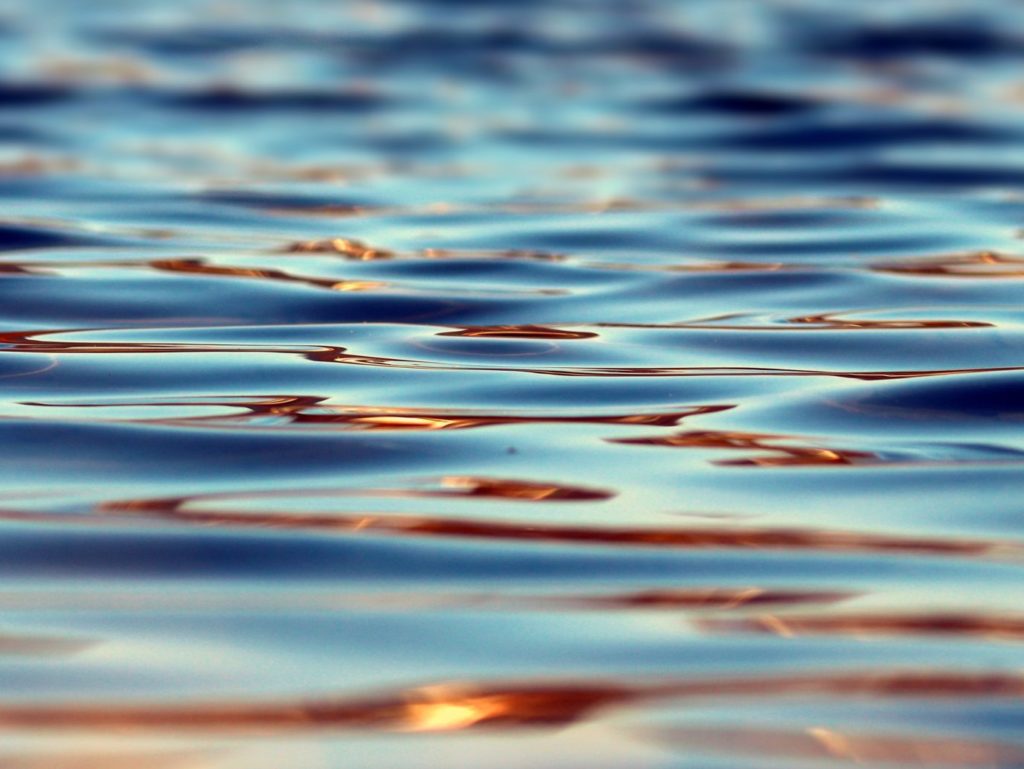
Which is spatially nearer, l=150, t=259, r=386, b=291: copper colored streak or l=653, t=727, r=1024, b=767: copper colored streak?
l=653, t=727, r=1024, b=767: copper colored streak

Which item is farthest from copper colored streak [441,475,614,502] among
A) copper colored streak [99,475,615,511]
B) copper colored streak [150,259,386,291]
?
copper colored streak [150,259,386,291]

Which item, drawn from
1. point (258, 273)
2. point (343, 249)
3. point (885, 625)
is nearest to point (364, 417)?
point (885, 625)

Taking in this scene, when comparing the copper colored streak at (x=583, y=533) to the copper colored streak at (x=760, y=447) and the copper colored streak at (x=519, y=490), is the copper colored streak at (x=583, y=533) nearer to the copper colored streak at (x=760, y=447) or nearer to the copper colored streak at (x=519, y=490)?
the copper colored streak at (x=519, y=490)

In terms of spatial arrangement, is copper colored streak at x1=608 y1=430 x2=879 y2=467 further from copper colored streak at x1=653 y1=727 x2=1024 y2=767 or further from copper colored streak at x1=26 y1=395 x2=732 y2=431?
copper colored streak at x1=653 y1=727 x2=1024 y2=767

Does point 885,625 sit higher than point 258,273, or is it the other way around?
point 258,273

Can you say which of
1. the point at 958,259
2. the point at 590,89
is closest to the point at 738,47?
the point at 590,89

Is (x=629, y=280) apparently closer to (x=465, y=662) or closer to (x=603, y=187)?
(x=603, y=187)

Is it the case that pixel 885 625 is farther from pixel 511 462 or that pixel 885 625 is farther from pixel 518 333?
pixel 518 333

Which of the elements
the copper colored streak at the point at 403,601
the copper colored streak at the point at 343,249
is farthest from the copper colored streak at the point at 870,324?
the copper colored streak at the point at 403,601
